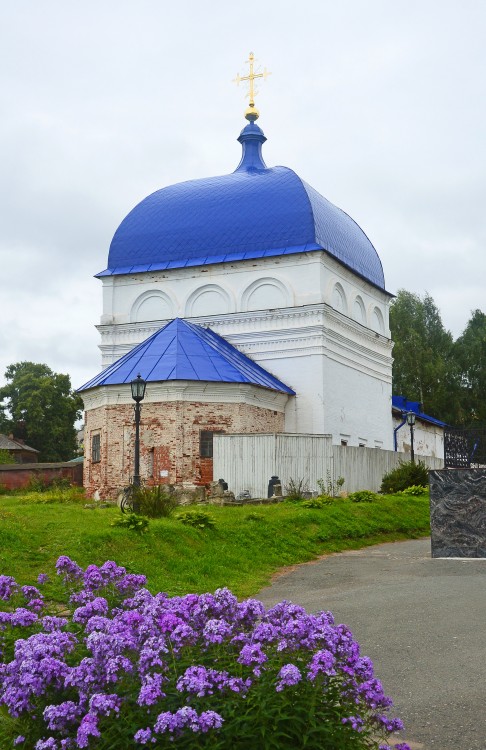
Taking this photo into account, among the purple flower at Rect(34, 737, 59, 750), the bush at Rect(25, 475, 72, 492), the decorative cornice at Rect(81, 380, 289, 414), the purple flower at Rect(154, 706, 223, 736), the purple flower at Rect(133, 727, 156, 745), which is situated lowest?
the purple flower at Rect(34, 737, 59, 750)

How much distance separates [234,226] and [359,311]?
19.2 ft

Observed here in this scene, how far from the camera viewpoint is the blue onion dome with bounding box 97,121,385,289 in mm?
29078

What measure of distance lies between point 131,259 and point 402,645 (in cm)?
2548

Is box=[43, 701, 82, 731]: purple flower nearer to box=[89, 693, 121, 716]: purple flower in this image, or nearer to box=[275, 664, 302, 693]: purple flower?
box=[89, 693, 121, 716]: purple flower

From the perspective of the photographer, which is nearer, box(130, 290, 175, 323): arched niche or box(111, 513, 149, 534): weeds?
box(111, 513, 149, 534): weeds

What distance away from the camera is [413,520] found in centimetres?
1891

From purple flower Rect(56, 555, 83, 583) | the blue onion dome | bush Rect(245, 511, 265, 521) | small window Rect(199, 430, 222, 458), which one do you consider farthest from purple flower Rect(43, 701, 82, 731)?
the blue onion dome

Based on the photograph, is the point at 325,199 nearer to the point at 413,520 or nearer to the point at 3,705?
the point at 413,520

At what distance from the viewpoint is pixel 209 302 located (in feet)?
98.0

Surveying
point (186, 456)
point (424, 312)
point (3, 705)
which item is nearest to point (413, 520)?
point (186, 456)

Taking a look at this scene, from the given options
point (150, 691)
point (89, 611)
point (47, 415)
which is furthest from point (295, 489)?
point (47, 415)

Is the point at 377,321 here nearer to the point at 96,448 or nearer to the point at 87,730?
the point at 96,448

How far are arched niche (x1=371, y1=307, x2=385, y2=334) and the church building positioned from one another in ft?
0.22

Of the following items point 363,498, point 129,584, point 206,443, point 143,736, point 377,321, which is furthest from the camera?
point 377,321
